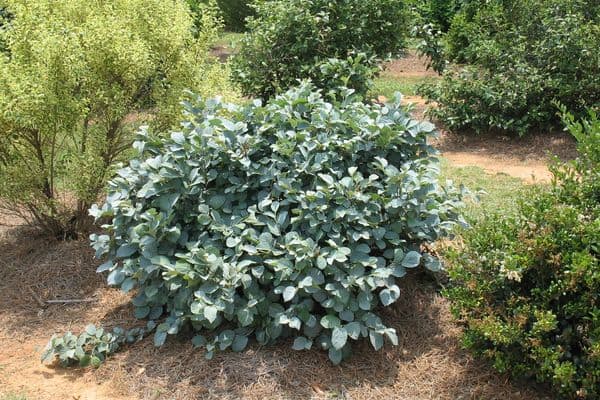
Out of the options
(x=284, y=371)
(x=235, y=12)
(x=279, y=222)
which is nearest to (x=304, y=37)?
(x=279, y=222)

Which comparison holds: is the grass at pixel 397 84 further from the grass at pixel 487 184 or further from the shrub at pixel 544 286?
the shrub at pixel 544 286

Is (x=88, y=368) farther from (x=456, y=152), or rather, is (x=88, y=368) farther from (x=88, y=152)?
(x=456, y=152)

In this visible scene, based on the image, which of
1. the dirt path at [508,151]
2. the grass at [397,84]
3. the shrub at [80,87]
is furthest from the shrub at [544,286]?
the grass at [397,84]

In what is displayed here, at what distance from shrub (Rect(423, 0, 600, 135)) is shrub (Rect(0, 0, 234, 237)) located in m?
3.78

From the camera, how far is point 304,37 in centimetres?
665

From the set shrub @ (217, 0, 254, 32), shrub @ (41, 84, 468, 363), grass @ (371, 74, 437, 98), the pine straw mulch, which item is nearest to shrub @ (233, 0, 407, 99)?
shrub @ (41, 84, 468, 363)

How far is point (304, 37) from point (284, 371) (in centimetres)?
416

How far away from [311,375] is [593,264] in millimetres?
1425

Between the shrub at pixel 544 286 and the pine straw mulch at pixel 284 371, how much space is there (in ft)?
0.84

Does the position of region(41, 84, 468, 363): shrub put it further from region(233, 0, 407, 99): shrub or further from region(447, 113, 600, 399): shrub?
region(233, 0, 407, 99): shrub

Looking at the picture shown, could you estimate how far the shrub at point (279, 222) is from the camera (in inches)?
130

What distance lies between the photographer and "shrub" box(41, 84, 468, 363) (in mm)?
3297

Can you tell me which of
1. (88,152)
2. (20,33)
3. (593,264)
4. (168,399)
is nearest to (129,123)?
(88,152)

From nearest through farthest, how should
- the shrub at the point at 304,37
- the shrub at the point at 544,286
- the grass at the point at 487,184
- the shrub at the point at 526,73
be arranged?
1. the shrub at the point at 544,286
2. the grass at the point at 487,184
3. the shrub at the point at 304,37
4. the shrub at the point at 526,73
